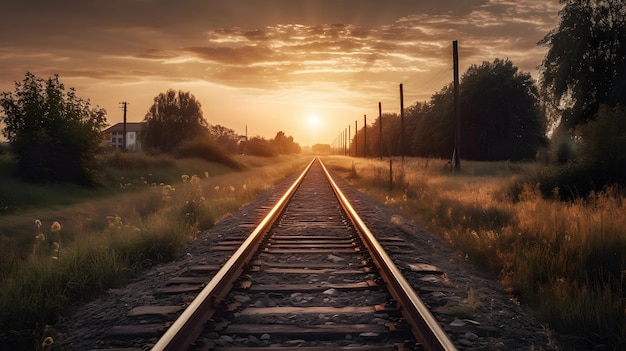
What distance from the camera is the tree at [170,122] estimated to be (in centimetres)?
6562

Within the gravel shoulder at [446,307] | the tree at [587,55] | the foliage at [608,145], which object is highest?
the tree at [587,55]

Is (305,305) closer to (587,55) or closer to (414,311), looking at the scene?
(414,311)

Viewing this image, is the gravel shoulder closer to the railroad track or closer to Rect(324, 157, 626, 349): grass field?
Rect(324, 157, 626, 349): grass field

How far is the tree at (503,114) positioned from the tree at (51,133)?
1481 inches

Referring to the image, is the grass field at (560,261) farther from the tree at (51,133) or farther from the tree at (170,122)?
the tree at (170,122)

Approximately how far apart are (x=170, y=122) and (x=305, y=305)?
212 feet

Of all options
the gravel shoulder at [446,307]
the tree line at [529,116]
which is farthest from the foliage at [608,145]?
the gravel shoulder at [446,307]

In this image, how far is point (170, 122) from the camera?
66125mm

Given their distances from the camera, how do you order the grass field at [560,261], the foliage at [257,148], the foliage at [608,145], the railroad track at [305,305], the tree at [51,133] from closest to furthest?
1. the railroad track at [305,305]
2. the grass field at [560,261]
3. the foliage at [608,145]
4. the tree at [51,133]
5. the foliage at [257,148]

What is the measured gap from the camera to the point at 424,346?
3574 millimetres

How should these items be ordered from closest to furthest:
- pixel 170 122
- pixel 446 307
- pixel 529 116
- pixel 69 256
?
pixel 446 307
pixel 69 256
pixel 529 116
pixel 170 122

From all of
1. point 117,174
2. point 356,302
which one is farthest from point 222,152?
point 356,302

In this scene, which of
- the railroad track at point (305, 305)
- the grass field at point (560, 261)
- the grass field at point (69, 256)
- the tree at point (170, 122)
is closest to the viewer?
the railroad track at point (305, 305)

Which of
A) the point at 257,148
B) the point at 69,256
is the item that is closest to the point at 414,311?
the point at 69,256
